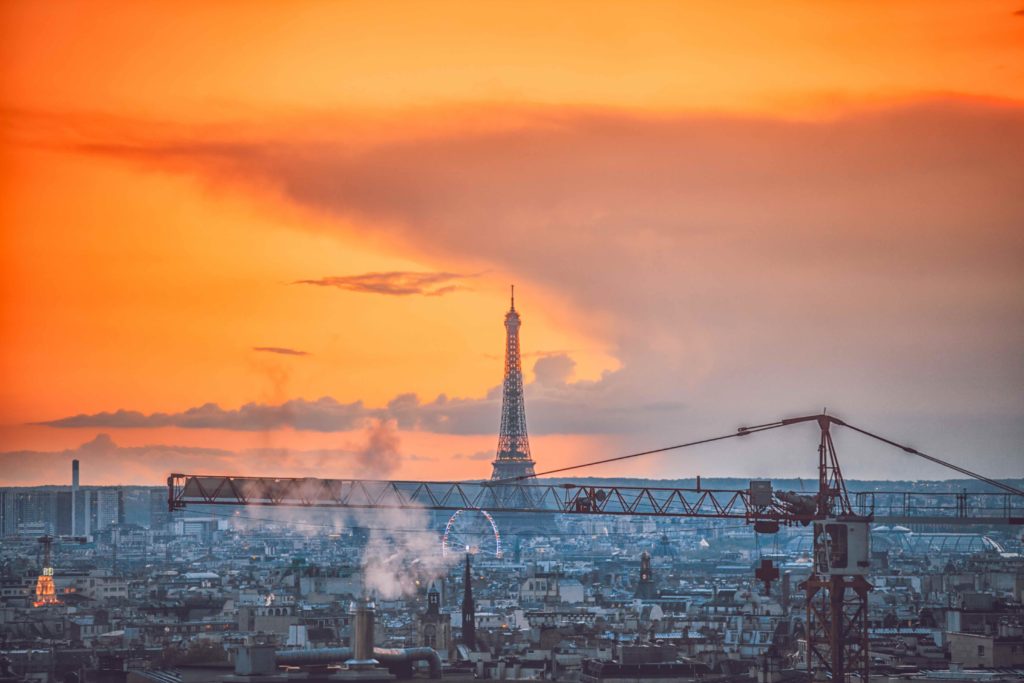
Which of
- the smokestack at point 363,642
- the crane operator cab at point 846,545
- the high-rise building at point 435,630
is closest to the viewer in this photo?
the crane operator cab at point 846,545

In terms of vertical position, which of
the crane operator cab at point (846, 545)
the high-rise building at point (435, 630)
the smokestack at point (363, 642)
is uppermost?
the crane operator cab at point (846, 545)

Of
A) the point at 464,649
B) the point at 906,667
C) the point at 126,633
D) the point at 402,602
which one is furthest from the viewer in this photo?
the point at 402,602

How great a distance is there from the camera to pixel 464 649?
133875mm

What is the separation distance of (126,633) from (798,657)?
65.0 m

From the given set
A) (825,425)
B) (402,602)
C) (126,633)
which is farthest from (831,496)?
(402,602)

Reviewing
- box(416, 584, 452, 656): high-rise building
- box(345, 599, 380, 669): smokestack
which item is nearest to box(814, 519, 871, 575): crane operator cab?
box(345, 599, 380, 669): smokestack

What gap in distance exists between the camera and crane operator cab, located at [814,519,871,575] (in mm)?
A: 83812

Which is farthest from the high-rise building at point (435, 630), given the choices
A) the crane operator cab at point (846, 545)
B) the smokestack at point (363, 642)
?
the crane operator cab at point (846, 545)

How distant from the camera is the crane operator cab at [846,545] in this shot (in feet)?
275

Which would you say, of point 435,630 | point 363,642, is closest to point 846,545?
point 363,642

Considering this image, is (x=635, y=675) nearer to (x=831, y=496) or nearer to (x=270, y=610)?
(x=831, y=496)

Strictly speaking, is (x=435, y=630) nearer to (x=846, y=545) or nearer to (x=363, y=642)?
(x=363, y=642)

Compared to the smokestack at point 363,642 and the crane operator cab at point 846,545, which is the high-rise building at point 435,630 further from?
the crane operator cab at point 846,545

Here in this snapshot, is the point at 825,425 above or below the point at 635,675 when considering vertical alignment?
above
